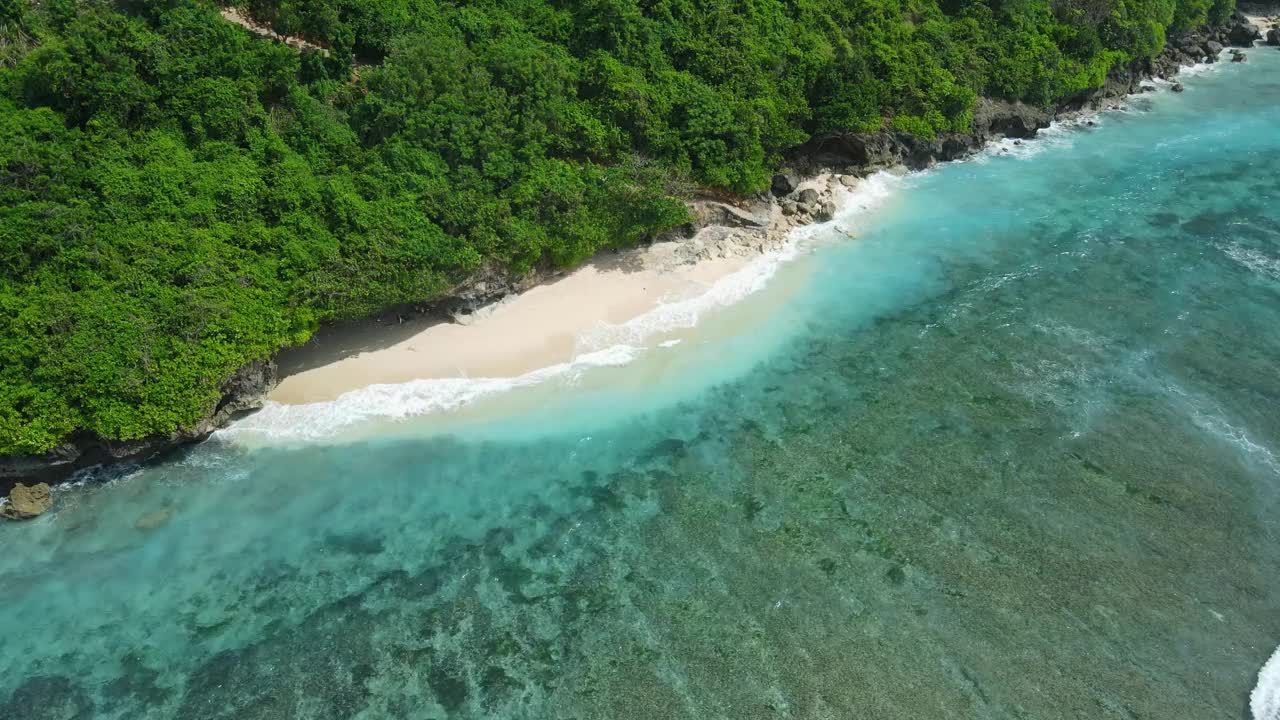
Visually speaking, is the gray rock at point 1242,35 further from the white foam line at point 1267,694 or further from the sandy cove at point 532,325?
the white foam line at point 1267,694

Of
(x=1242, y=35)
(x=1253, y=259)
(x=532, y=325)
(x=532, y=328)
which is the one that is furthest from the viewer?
(x=1242, y=35)

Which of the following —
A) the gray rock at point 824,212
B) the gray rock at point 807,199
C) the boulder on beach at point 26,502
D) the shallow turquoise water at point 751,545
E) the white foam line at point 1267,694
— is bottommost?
the white foam line at point 1267,694

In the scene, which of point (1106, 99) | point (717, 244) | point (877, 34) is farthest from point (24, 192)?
point (1106, 99)

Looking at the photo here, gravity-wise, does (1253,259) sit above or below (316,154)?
below

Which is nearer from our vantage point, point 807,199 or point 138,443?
point 138,443

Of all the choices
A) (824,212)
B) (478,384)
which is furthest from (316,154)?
(824,212)

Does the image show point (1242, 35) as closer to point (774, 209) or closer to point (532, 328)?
point (774, 209)

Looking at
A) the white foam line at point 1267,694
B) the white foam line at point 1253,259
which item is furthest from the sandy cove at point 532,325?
the white foam line at point 1253,259
